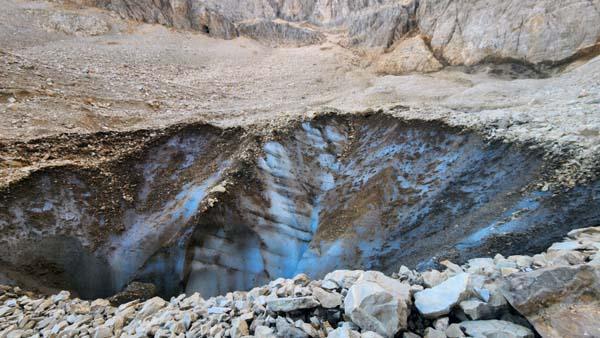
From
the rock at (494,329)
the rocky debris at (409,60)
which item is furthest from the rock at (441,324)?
the rocky debris at (409,60)

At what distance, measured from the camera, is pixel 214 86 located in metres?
14.2

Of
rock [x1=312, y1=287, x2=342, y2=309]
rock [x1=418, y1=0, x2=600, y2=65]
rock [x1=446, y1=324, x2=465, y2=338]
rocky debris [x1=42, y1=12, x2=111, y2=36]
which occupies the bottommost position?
rock [x1=312, y1=287, x2=342, y2=309]

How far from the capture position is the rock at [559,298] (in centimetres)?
232

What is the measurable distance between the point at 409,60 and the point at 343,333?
16647 millimetres

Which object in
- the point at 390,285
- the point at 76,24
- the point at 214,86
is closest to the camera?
the point at 390,285

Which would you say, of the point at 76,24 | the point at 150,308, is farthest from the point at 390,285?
the point at 76,24

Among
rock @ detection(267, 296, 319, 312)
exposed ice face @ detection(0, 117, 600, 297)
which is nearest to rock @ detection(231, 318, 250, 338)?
rock @ detection(267, 296, 319, 312)

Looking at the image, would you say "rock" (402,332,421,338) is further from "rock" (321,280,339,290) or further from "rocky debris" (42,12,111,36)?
"rocky debris" (42,12,111,36)

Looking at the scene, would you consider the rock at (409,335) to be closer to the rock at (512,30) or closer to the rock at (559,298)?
the rock at (559,298)

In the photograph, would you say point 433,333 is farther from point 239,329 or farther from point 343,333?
point 239,329

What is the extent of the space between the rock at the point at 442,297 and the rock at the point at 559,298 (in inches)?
13.9

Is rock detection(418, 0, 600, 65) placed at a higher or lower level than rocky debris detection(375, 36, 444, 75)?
higher

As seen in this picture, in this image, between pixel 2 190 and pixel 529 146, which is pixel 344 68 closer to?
pixel 529 146

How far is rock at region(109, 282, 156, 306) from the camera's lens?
5.97m
